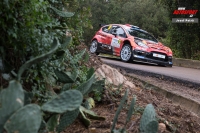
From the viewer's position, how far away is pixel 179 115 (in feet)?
11.7

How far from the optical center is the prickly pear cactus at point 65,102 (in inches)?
65.6

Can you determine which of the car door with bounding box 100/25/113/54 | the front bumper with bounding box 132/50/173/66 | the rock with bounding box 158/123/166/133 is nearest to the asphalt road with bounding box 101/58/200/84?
the front bumper with bounding box 132/50/173/66

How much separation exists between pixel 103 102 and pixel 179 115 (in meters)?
0.88

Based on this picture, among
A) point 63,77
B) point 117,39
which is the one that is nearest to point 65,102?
point 63,77

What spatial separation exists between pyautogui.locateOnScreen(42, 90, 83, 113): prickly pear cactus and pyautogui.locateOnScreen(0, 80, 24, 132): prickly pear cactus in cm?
24

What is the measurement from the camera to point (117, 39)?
13.3 metres

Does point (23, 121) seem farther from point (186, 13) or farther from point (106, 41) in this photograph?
point (186, 13)

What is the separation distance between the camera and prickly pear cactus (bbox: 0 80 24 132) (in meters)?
1.38

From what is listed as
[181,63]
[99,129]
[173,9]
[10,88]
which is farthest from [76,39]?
[173,9]

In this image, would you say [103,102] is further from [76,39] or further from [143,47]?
[143,47]

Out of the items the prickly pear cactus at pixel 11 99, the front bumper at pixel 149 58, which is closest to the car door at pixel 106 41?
the front bumper at pixel 149 58

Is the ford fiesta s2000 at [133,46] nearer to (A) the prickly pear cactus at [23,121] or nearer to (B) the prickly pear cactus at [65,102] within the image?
(B) the prickly pear cactus at [65,102]

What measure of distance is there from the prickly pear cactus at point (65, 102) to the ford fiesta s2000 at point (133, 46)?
1055 centimetres

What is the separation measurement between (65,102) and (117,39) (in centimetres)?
1172
